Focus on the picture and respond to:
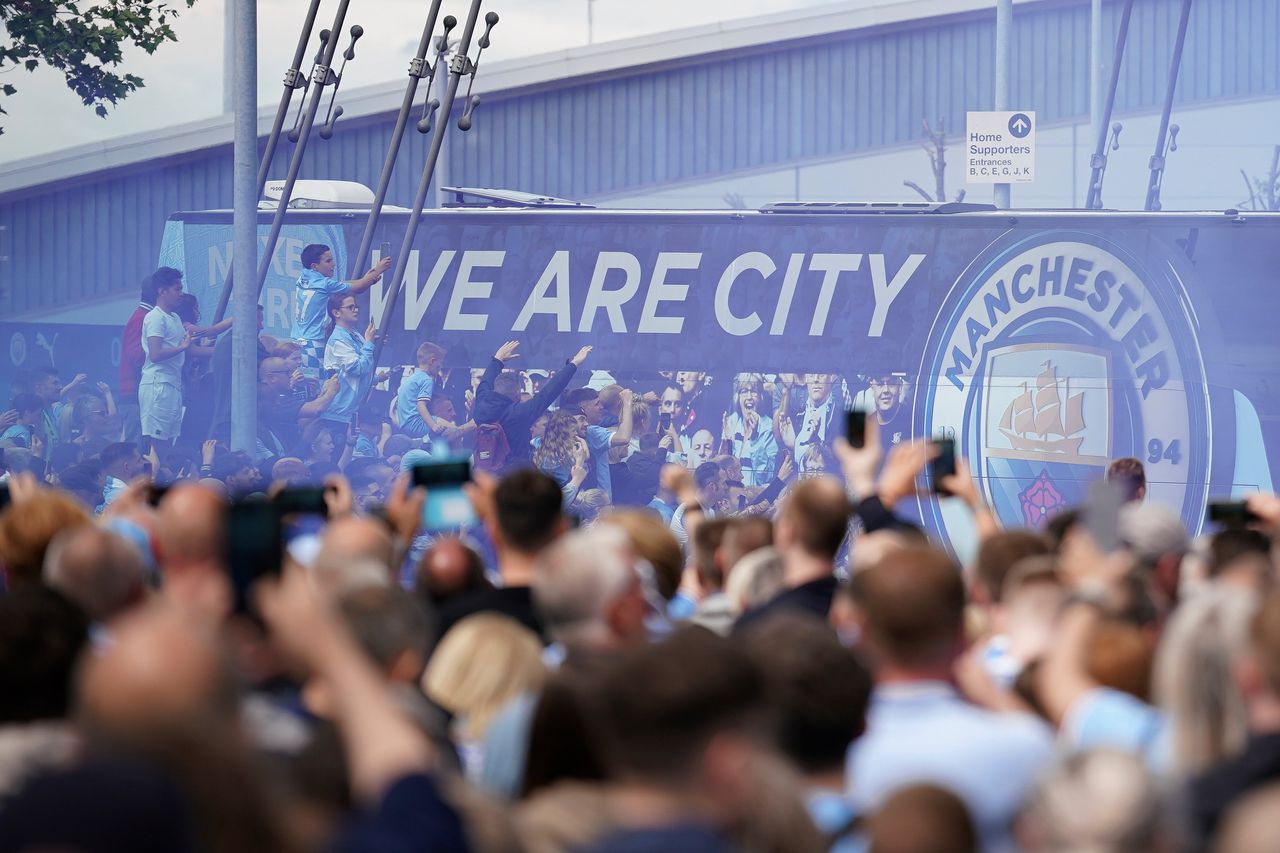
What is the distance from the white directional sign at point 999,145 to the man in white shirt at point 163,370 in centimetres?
668

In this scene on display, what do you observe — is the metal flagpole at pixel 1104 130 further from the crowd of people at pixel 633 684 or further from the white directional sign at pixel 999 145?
the crowd of people at pixel 633 684

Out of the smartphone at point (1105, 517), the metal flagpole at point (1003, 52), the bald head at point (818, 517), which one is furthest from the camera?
the metal flagpole at point (1003, 52)

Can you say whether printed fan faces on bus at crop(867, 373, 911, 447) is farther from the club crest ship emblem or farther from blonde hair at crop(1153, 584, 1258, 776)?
blonde hair at crop(1153, 584, 1258, 776)

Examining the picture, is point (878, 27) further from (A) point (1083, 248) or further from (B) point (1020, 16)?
(A) point (1083, 248)

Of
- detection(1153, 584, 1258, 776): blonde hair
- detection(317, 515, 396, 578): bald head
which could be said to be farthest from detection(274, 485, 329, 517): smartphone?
detection(1153, 584, 1258, 776): blonde hair

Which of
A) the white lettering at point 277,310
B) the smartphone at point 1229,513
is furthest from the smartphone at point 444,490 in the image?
the white lettering at point 277,310

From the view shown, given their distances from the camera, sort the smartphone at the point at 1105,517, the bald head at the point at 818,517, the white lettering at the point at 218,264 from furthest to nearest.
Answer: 1. the white lettering at the point at 218,264
2. the bald head at the point at 818,517
3. the smartphone at the point at 1105,517

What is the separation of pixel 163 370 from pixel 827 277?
5531 mm

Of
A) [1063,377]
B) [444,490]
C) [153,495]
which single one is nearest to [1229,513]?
[444,490]

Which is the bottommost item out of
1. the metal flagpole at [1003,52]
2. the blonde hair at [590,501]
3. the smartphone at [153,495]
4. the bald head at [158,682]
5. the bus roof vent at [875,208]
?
the blonde hair at [590,501]

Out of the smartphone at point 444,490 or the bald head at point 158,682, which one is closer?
the bald head at point 158,682

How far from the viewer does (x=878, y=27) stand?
747 inches

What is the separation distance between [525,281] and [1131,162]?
392 inches

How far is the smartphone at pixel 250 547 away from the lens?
2.39m
